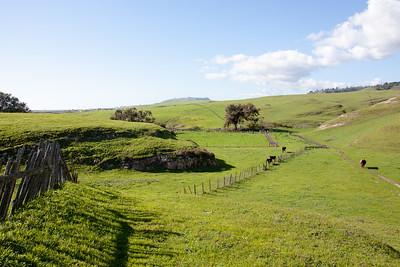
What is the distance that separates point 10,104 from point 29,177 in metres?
118

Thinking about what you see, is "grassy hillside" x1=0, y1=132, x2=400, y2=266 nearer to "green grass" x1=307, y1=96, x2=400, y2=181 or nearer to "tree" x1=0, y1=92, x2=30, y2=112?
"green grass" x1=307, y1=96, x2=400, y2=181

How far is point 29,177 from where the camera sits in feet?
43.7

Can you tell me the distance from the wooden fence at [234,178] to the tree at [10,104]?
93.3 meters

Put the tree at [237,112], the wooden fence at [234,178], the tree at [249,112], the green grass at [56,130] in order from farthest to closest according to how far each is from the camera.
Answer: the tree at [249,112], the tree at [237,112], the green grass at [56,130], the wooden fence at [234,178]

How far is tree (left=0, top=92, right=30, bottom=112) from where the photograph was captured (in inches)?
4424

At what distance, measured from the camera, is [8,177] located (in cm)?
1123

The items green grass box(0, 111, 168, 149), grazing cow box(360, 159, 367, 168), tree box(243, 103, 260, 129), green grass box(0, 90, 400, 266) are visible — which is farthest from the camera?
tree box(243, 103, 260, 129)

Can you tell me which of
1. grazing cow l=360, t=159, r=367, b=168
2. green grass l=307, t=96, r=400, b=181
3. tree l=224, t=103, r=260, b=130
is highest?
tree l=224, t=103, r=260, b=130

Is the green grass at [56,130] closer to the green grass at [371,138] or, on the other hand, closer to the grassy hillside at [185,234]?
the grassy hillside at [185,234]

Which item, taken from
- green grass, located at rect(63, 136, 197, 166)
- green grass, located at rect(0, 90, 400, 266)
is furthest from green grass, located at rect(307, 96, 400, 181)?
green grass, located at rect(63, 136, 197, 166)

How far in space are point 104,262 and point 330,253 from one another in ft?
34.3

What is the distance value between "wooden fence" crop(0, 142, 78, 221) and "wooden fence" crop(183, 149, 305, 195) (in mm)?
20596

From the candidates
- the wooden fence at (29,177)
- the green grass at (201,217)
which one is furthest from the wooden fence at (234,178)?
the wooden fence at (29,177)

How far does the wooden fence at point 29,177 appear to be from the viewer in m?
11.1
